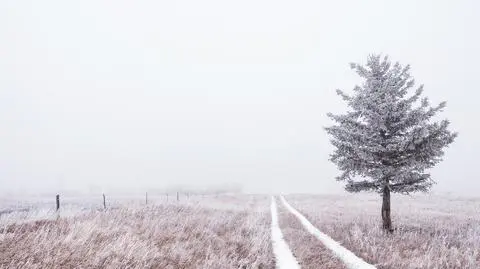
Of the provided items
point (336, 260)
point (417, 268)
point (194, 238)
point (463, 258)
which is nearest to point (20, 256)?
point (194, 238)

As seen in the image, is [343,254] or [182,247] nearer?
[182,247]

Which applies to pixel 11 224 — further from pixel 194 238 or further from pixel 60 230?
pixel 194 238

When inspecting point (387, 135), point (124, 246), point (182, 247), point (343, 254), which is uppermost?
point (387, 135)

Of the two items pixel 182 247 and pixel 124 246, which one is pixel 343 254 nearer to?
pixel 182 247

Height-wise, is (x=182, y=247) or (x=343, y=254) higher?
(x=182, y=247)

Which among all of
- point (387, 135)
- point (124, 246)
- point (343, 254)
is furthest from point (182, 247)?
point (387, 135)

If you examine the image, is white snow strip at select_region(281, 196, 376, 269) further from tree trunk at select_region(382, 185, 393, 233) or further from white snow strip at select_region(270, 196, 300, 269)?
tree trunk at select_region(382, 185, 393, 233)

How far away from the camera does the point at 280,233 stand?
68.9 ft

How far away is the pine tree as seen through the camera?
734 inches

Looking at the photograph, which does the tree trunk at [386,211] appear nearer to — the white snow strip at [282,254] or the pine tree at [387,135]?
the pine tree at [387,135]

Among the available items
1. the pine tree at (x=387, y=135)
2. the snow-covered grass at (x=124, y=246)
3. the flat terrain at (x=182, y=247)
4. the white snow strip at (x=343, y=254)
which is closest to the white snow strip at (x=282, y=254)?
the flat terrain at (x=182, y=247)

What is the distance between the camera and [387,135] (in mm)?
20016

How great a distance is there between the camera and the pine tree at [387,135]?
61.2ft

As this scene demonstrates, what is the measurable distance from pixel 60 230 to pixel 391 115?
43.2ft
